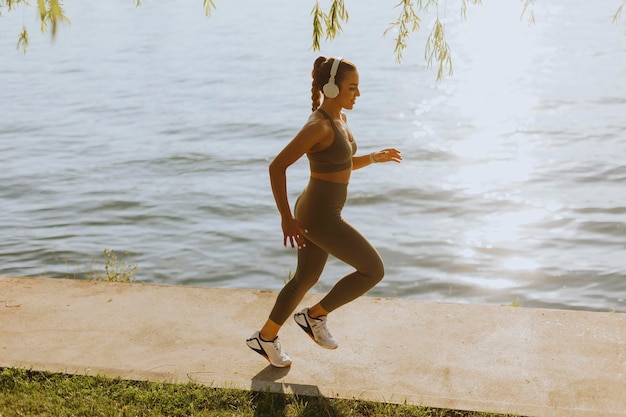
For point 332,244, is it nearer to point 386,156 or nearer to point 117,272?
point 386,156

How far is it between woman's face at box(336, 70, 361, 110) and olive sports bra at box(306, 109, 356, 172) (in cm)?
14

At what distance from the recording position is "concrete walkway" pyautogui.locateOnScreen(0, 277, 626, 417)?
5.48 meters

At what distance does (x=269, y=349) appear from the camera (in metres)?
5.71

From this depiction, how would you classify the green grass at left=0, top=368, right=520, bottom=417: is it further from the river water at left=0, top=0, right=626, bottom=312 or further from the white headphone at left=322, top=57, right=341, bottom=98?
the river water at left=0, top=0, right=626, bottom=312

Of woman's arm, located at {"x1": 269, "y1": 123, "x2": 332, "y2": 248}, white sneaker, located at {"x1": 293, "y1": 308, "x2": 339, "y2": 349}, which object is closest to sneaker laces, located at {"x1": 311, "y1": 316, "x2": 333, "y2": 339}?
white sneaker, located at {"x1": 293, "y1": 308, "x2": 339, "y2": 349}

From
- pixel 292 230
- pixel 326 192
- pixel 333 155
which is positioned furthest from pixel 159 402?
pixel 333 155

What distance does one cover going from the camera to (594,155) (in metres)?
18.8

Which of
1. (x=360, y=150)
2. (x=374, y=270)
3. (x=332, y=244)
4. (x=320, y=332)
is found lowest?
(x=360, y=150)

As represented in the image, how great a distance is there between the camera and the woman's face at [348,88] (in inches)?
206

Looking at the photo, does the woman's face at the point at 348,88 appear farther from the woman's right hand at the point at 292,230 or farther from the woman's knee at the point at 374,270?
the woman's knee at the point at 374,270

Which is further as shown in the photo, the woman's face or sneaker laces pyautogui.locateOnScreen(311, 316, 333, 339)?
sneaker laces pyautogui.locateOnScreen(311, 316, 333, 339)

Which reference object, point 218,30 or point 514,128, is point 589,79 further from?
point 218,30

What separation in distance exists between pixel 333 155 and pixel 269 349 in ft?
4.62

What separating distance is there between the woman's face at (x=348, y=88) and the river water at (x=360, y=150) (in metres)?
1.77
